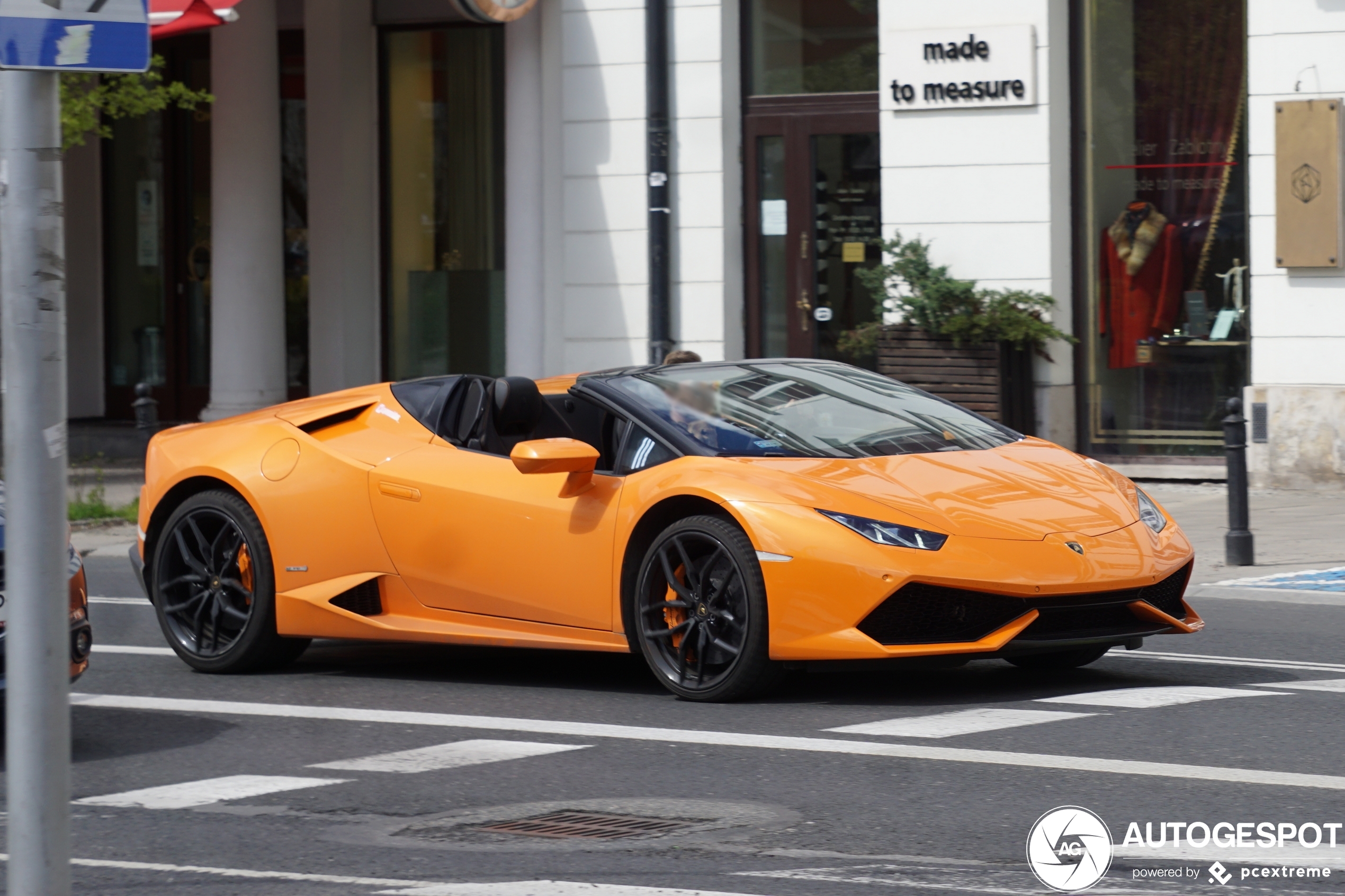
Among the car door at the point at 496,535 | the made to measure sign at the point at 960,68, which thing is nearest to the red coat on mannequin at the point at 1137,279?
the made to measure sign at the point at 960,68

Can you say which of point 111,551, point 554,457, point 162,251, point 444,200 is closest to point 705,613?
point 554,457

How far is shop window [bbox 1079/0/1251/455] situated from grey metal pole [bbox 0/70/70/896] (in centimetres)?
1314

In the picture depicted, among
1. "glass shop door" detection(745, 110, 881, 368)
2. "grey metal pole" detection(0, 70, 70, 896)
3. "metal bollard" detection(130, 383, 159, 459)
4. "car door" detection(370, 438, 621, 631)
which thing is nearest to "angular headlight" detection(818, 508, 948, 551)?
"car door" detection(370, 438, 621, 631)

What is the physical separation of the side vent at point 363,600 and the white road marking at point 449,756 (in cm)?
153

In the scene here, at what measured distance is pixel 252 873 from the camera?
5.11 m

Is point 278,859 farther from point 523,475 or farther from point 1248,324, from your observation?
point 1248,324

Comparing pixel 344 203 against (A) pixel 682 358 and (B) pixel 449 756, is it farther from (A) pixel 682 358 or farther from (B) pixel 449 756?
(B) pixel 449 756

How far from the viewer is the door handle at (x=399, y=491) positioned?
8.09 m

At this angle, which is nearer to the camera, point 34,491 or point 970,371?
point 34,491

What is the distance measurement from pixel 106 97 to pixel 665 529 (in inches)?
406

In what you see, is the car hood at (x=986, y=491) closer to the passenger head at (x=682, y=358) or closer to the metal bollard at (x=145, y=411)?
the passenger head at (x=682, y=358)

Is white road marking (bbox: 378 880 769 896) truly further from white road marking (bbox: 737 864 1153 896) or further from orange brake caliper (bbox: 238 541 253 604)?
orange brake caliper (bbox: 238 541 253 604)

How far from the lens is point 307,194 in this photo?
2008 cm

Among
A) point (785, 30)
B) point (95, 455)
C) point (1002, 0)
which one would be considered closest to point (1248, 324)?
point (1002, 0)
